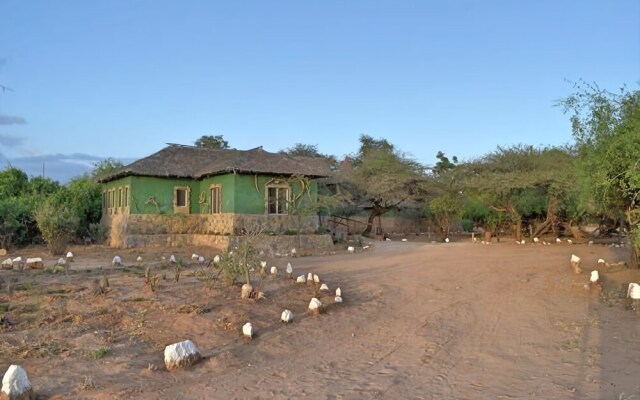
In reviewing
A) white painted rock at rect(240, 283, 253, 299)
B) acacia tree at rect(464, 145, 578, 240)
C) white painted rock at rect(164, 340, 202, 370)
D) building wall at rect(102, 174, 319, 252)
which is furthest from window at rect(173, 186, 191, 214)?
white painted rock at rect(164, 340, 202, 370)

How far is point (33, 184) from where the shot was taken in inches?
1241

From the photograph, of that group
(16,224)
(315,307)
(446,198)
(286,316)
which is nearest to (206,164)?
(16,224)

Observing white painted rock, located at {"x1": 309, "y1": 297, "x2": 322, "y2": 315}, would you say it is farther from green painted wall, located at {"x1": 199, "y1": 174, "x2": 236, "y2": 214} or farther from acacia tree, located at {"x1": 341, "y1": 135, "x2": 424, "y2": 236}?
acacia tree, located at {"x1": 341, "y1": 135, "x2": 424, "y2": 236}

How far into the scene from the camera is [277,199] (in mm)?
25156

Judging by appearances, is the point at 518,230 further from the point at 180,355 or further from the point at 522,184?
the point at 180,355

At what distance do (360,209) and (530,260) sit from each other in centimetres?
1976

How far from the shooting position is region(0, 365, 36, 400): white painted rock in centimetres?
539

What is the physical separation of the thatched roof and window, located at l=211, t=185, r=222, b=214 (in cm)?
77

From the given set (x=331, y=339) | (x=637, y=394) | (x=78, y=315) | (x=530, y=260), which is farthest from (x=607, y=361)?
(x=530, y=260)

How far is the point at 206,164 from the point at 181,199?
212cm

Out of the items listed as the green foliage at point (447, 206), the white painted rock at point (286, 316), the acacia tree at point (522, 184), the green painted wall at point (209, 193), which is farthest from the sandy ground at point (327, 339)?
the green foliage at point (447, 206)

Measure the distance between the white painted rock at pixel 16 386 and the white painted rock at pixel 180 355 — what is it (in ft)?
5.02

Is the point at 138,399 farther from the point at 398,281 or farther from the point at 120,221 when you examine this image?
the point at 120,221

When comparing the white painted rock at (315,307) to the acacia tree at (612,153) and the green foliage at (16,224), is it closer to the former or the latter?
the acacia tree at (612,153)
